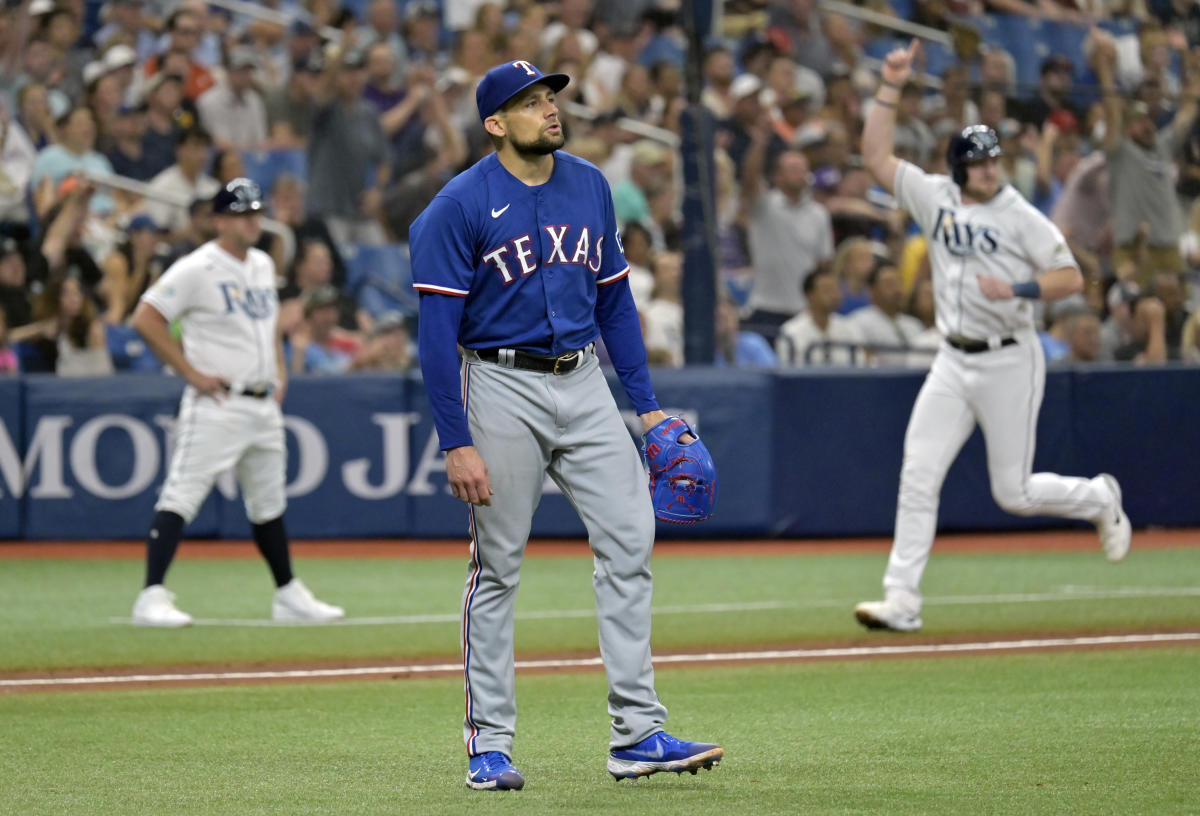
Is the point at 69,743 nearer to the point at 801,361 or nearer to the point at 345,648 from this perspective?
the point at 345,648

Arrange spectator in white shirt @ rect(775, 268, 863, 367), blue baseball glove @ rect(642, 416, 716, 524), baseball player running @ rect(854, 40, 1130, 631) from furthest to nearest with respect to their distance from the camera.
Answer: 1. spectator in white shirt @ rect(775, 268, 863, 367)
2. baseball player running @ rect(854, 40, 1130, 631)
3. blue baseball glove @ rect(642, 416, 716, 524)

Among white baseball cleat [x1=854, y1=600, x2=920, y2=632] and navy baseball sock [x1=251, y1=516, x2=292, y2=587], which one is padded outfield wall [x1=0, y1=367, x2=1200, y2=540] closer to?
navy baseball sock [x1=251, y1=516, x2=292, y2=587]

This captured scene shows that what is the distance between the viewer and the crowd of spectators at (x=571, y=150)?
47.0ft

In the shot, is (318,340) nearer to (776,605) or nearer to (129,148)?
(129,148)

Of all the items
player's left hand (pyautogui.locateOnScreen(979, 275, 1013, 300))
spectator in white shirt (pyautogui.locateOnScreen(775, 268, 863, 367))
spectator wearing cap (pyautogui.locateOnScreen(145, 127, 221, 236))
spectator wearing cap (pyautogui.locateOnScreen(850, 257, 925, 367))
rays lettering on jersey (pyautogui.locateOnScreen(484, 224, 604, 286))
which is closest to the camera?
rays lettering on jersey (pyautogui.locateOnScreen(484, 224, 604, 286))

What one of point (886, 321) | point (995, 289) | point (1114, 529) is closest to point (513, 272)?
point (995, 289)

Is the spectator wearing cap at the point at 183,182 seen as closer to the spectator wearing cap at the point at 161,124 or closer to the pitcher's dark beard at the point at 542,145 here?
the spectator wearing cap at the point at 161,124

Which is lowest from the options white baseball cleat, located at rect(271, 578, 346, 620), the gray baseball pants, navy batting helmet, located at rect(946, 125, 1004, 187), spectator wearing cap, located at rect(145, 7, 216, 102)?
white baseball cleat, located at rect(271, 578, 346, 620)

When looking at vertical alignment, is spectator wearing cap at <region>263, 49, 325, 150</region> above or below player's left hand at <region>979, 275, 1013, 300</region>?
above

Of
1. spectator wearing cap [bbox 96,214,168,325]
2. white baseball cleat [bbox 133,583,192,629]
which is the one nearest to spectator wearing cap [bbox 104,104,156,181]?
spectator wearing cap [bbox 96,214,168,325]

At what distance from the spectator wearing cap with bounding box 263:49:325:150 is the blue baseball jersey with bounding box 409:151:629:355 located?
11741mm

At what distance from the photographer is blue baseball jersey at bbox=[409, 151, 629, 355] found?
5152mm

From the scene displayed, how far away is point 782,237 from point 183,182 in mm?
5326

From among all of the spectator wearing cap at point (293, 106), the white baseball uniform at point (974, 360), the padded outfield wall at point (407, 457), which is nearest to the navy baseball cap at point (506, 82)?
the white baseball uniform at point (974, 360)
